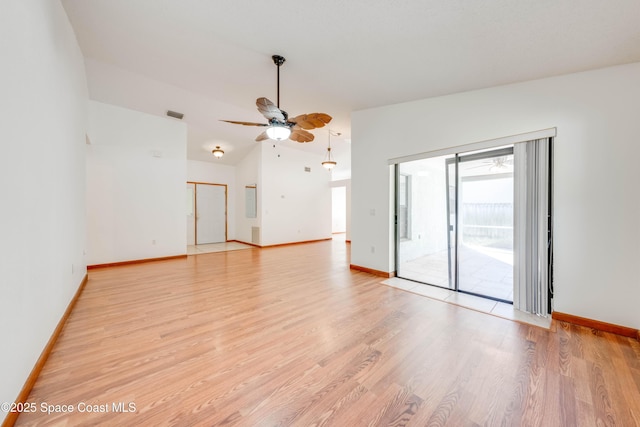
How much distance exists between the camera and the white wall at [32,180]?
140cm

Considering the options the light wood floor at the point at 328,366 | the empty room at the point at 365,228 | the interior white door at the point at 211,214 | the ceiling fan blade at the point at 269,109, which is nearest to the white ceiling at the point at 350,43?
the empty room at the point at 365,228

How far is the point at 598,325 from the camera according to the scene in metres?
2.53

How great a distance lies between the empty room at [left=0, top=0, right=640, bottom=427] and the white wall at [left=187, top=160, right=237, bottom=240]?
3.18 metres

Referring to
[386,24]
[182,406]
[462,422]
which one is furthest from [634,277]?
[182,406]

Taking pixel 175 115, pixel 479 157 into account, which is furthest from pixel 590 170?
pixel 175 115

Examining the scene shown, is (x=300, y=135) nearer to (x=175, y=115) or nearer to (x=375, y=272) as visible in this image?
(x=375, y=272)

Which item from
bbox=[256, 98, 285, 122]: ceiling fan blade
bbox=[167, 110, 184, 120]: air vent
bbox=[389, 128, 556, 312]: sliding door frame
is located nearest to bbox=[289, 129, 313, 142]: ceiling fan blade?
bbox=[256, 98, 285, 122]: ceiling fan blade

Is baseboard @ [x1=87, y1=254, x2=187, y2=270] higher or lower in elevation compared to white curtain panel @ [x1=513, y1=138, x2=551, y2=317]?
lower

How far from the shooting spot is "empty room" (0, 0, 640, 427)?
158 centimetres

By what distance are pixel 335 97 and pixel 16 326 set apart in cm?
430

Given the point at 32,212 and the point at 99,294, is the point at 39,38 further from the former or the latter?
the point at 99,294

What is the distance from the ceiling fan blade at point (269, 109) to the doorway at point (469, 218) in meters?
2.38

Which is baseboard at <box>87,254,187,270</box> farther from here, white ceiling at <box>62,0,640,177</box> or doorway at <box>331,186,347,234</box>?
doorway at <box>331,186,347,234</box>

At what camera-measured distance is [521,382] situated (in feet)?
5.78
